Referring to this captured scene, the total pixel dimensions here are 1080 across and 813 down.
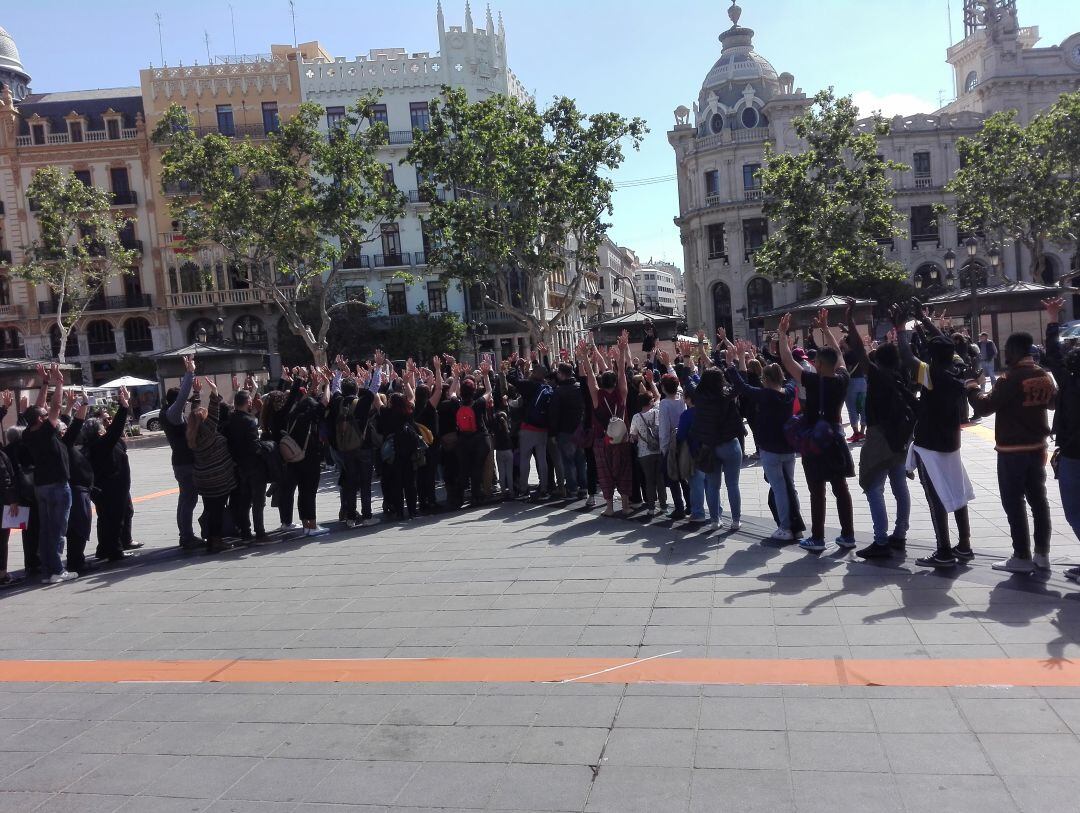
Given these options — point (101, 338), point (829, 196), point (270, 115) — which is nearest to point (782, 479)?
point (829, 196)

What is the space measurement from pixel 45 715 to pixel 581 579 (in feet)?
12.5

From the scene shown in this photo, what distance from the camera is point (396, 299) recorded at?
46.8 m

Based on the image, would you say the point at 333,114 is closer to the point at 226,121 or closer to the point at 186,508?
the point at 226,121

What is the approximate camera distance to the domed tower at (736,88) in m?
53.7

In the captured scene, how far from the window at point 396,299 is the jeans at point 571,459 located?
1435 inches

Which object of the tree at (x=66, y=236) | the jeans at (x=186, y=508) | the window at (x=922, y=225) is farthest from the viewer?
the window at (x=922, y=225)

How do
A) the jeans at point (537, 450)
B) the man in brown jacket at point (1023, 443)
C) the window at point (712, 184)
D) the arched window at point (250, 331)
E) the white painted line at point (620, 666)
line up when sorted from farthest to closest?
the window at point (712, 184)
the arched window at point (250, 331)
the jeans at point (537, 450)
the man in brown jacket at point (1023, 443)
the white painted line at point (620, 666)

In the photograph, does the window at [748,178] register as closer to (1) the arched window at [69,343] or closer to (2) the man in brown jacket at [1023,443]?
(1) the arched window at [69,343]

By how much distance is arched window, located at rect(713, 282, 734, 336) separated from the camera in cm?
5501

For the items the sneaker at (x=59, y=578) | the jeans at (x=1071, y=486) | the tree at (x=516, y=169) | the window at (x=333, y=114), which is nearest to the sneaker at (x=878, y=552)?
the jeans at (x=1071, y=486)

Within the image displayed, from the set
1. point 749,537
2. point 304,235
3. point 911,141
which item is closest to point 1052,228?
point 911,141

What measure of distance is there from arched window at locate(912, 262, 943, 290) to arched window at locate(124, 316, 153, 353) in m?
41.6

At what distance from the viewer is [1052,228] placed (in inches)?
1342

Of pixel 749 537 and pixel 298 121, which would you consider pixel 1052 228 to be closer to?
pixel 298 121
